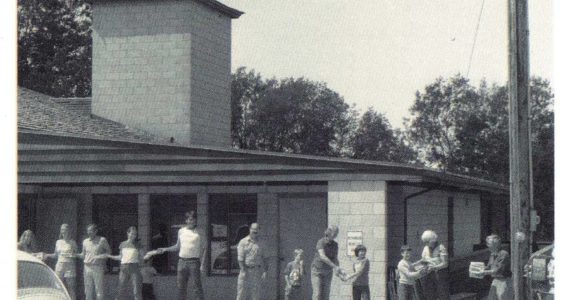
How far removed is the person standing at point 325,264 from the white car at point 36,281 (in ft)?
21.6

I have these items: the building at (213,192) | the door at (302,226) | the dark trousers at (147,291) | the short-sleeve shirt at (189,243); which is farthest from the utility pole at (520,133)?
the dark trousers at (147,291)

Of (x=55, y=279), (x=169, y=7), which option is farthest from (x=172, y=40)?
(x=55, y=279)

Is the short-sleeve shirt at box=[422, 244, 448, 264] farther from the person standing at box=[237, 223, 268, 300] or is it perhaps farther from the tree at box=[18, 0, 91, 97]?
the tree at box=[18, 0, 91, 97]

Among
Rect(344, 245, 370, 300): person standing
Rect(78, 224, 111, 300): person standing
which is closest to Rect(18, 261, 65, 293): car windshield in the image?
Rect(344, 245, 370, 300): person standing

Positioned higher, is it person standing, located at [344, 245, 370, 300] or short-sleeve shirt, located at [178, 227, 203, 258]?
short-sleeve shirt, located at [178, 227, 203, 258]

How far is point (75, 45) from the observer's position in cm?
3055

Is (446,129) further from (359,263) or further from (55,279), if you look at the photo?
(55,279)

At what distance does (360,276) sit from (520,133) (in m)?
3.52

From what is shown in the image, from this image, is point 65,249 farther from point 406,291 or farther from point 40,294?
point 40,294

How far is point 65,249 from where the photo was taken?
625 inches

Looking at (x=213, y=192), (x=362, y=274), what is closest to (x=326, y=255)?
(x=362, y=274)

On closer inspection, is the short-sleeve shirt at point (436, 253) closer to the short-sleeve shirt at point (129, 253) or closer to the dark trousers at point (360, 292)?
the dark trousers at point (360, 292)

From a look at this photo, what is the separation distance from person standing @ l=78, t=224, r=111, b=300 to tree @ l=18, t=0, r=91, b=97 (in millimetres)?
8007

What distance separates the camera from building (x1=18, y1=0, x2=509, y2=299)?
16219 mm
